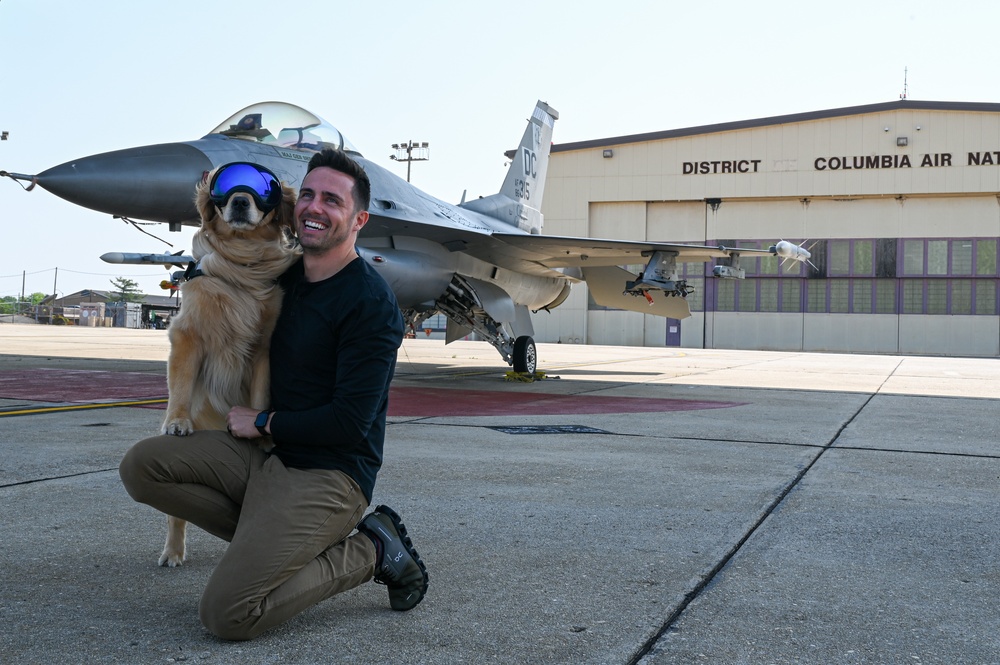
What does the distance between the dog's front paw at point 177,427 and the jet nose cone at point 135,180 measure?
6899 millimetres

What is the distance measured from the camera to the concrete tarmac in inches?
102

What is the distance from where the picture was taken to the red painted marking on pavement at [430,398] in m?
9.36

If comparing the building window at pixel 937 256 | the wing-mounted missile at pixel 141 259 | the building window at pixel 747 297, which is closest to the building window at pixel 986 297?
the building window at pixel 937 256

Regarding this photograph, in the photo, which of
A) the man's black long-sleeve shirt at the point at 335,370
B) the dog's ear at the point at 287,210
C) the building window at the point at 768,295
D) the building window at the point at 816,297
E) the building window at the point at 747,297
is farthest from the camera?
the building window at the point at 747,297

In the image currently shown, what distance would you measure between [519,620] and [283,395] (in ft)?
3.67

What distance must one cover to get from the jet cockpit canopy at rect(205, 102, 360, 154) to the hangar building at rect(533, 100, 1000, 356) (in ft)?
102

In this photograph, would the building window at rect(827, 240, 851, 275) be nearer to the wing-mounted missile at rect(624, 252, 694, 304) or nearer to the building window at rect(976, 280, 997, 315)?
the building window at rect(976, 280, 997, 315)

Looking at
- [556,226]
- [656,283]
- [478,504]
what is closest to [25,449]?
[478,504]

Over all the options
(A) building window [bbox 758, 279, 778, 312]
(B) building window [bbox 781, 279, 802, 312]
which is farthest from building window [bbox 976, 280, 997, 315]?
(A) building window [bbox 758, 279, 778, 312]

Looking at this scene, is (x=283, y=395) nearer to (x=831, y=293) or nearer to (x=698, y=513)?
(x=698, y=513)

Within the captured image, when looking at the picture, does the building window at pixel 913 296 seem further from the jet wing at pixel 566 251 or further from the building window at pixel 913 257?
the jet wing at pixel 566 251

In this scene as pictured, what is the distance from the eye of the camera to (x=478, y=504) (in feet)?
15.0

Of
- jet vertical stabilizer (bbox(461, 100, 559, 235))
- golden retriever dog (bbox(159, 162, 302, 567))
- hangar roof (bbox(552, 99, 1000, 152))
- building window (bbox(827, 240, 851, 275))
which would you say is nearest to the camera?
golden retriever dog (bbox(159, 162, 302, 567))

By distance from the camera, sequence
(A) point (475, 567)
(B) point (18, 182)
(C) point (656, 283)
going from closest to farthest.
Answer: (A) point (475, 567), (B) point (18, 182), (C) point (656, 283)
